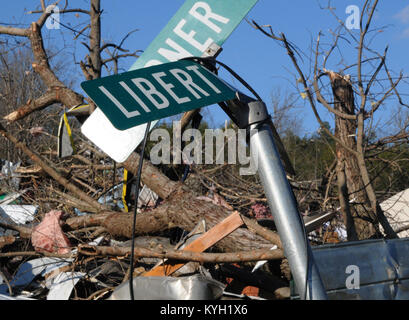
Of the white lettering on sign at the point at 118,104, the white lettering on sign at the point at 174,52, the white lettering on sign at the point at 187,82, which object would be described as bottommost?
the white lettering on sign at the point at 118,104

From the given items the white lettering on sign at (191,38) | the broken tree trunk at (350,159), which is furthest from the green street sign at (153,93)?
the broken tree trunk at (350,159)

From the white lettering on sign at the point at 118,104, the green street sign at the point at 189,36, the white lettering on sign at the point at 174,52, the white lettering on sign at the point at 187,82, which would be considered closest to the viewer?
the white lettering on sign at the point at 118,104

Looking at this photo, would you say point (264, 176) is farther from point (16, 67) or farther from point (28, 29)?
point (16, 67)

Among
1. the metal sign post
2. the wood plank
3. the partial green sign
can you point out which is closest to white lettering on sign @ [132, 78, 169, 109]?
the metal sign post

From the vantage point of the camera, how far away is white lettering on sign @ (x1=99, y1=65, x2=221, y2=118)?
4.10ft

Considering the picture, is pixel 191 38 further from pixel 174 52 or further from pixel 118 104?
pixel 118 104

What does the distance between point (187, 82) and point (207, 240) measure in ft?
6.55

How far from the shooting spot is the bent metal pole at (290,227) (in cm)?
130

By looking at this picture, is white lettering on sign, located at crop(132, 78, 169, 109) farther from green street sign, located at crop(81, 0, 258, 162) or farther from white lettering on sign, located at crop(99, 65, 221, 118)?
green street sign, located at crop(81, 0, 258, 162)

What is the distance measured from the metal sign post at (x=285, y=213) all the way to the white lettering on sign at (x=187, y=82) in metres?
0.20

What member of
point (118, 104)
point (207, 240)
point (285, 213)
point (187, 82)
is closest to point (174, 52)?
→ point (187, 82)

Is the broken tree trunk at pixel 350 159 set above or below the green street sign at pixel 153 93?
above

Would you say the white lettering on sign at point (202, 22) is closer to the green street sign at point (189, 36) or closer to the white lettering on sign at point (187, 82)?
the green street sign at point (189, 36)
